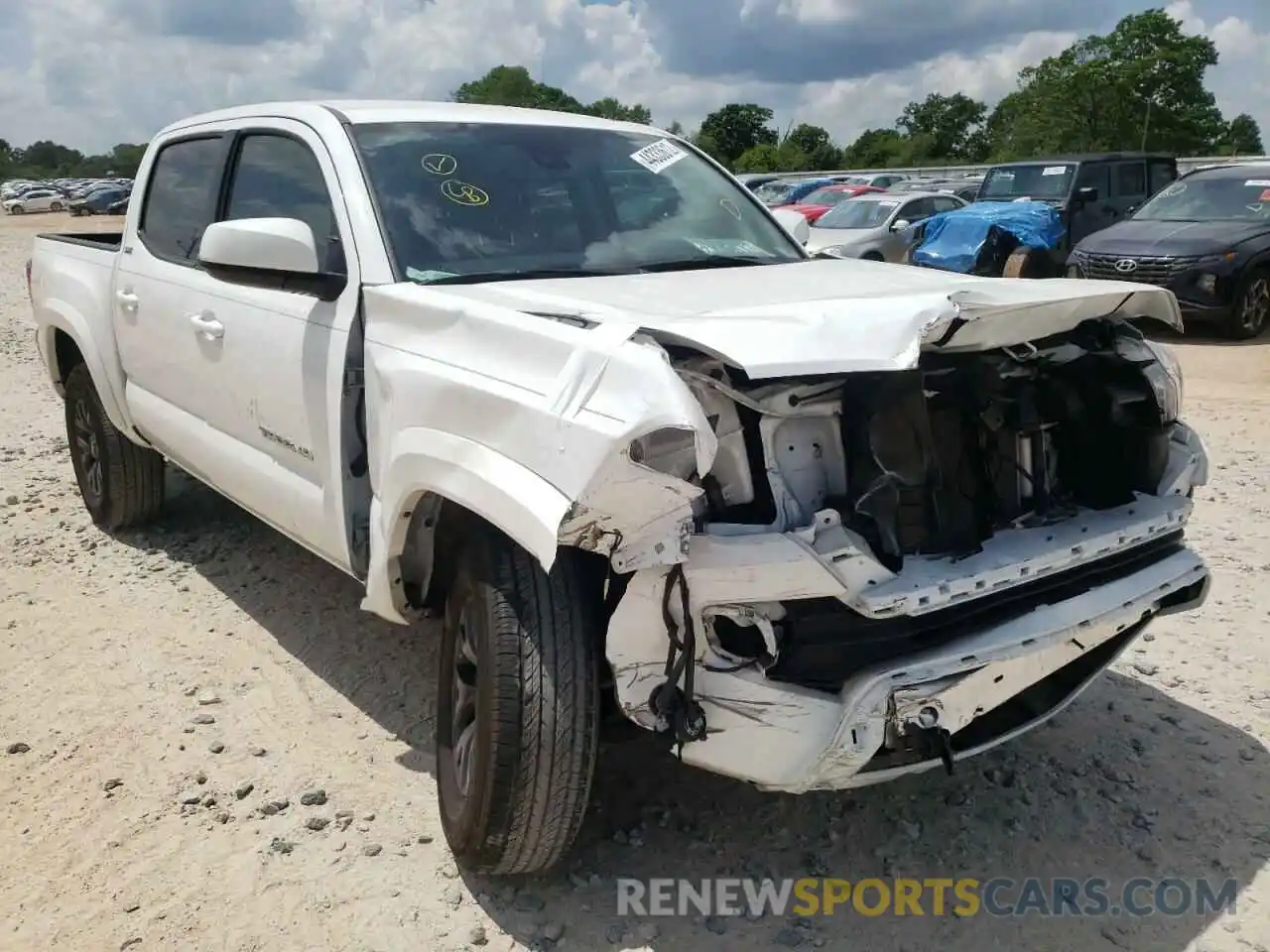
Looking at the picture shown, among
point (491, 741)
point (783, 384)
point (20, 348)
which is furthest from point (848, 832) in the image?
point (20, 348)

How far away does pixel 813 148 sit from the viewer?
212 ft

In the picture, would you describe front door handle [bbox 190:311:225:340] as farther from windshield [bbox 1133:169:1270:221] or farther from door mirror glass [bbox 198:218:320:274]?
windshield [bbox 1133:169:1270:221]

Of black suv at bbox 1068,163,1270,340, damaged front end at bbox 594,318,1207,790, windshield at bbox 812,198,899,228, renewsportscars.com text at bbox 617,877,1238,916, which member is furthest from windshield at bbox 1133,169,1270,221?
renewsportscars.com text at bbox 617,877,1238,916

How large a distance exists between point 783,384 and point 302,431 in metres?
1.55

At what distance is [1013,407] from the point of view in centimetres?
263

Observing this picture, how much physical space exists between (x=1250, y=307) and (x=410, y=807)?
10.2 metres

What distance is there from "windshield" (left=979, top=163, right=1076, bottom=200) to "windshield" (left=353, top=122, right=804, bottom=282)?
466 inches

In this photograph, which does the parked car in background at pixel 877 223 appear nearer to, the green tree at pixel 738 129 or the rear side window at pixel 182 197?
the rear side window at pixel 182 197

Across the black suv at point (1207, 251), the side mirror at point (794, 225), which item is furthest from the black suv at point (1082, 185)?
the side mirror at point (794, 225)

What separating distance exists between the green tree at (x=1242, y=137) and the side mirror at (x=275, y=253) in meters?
59.8

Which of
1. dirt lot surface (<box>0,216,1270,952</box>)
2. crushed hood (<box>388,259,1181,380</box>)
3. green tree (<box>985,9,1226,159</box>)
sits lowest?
dirt lot surface (<box>0,216,1270,952</box>)

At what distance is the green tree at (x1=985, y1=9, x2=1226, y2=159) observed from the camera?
2126 inches

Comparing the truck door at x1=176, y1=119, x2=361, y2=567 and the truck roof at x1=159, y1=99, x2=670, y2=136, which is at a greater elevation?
the truck roof at x1=159, y1=99, x2=670, y2=136

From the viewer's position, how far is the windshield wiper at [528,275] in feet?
9.77
